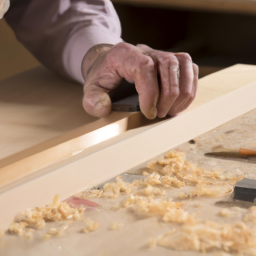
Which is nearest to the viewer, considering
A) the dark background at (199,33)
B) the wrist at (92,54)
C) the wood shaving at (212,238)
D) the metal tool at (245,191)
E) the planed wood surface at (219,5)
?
the wood shaving at (212,238)

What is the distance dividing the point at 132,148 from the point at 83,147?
10 centimetres

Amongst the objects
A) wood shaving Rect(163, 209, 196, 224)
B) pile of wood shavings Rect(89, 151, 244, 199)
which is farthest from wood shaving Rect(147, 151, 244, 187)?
wood shaving Rect(163, 209, 196, 224)

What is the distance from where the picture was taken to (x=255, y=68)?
53.8 inches

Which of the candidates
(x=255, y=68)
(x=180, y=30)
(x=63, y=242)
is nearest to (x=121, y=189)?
(x=63, y=242)

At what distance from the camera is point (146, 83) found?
97 centimetres

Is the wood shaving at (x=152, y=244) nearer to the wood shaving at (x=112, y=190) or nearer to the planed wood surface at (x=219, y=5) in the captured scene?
the wood shaving at (x=112, y=190)

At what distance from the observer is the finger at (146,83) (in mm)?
969

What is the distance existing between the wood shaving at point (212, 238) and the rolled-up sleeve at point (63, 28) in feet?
2.42

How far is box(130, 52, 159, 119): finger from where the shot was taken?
0.97 metres

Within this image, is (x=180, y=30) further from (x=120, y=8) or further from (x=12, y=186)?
(x=12, y=186)

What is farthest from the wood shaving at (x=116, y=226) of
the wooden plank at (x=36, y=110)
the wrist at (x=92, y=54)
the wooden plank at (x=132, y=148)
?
the wrist at (x=92, y=54)

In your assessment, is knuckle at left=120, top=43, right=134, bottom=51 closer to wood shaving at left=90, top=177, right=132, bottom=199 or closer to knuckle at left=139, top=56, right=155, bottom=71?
knuckle at left=139, top=56, right=155, bottom=71

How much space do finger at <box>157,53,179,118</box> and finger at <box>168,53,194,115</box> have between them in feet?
0.06

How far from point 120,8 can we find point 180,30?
478 mm
